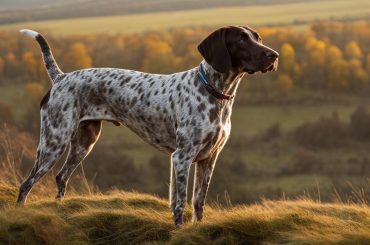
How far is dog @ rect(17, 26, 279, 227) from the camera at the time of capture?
267 inches

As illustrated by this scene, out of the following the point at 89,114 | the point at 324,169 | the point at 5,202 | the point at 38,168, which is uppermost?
the point at 89,114

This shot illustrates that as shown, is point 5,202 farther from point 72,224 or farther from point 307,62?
point 307,62

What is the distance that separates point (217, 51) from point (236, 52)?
0.68 feet

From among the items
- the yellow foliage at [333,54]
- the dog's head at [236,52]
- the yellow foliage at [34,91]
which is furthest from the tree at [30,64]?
the dog's head at [236,52]

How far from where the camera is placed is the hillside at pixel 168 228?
6.54m

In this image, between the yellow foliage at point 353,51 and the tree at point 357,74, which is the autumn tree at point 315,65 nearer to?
the yellow foliage at point 353,51

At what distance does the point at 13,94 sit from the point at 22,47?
200 inches

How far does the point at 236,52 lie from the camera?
22.2 feet

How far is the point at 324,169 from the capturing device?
166 ft

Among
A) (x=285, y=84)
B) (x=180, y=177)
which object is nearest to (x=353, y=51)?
(x=285, y=84)

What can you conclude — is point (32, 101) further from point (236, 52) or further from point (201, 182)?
point (236, 52)

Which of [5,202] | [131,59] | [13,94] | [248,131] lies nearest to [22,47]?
[13,94]

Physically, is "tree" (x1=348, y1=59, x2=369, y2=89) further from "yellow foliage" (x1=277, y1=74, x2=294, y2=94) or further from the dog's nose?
the dog's nose

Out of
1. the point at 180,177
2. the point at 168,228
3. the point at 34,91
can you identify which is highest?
the point at 180,177
